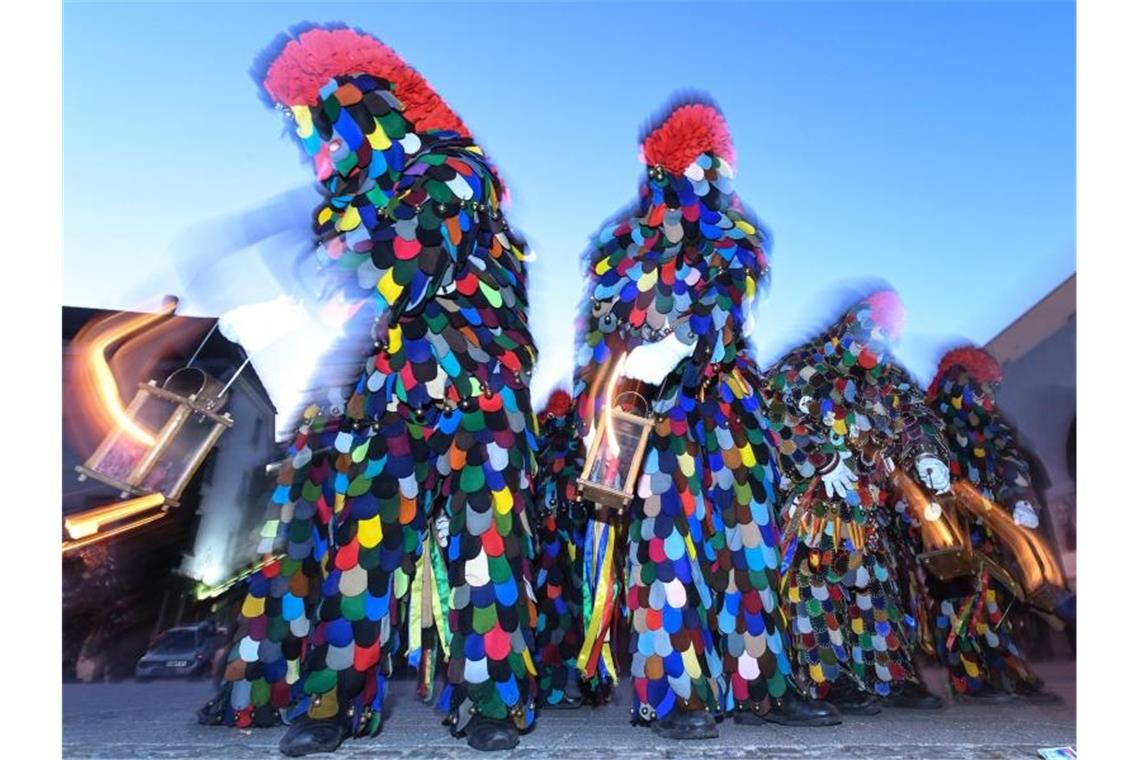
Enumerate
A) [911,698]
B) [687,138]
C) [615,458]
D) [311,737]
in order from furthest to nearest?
1. [911,698]
2. [687,138]
3. [615,458]
4. [311,737]

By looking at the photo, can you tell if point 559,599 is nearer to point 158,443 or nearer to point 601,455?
point 601,455

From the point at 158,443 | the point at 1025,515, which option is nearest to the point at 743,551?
the point at 1025,515

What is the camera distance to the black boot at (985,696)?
10.7ft

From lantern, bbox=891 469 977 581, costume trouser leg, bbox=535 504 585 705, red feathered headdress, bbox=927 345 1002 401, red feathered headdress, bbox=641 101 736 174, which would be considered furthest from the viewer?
red feathered headdress, bbox=927 345 1002 401

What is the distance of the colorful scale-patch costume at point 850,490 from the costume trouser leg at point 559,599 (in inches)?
29.8

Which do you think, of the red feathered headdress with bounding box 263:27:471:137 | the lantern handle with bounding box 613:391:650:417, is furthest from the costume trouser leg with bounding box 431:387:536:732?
the red feathered headdress with bounding box 263:27:471:137

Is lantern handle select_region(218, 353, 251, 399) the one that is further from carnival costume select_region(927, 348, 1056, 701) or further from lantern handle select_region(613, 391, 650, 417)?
carnival costume select_region(927, 348, 1056, 701)

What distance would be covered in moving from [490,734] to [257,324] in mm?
1143

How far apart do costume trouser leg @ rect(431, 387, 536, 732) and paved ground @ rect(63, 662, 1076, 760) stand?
14cm

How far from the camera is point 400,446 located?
242cm

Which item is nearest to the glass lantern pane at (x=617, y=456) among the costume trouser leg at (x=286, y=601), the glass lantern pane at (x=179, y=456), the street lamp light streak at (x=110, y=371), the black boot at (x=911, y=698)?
the costume trouser leg at (x=286, y=601)

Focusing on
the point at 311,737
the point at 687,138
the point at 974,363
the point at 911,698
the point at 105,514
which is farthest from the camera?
the point at 974,363

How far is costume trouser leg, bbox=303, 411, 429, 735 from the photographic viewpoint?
7.47ft

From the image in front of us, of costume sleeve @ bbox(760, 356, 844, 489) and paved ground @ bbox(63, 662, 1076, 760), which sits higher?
costume sleeve @ bbox(760, 356, 844, 489)
